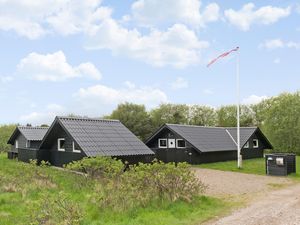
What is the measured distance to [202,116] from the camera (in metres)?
65.1

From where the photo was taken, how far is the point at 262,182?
19.7m

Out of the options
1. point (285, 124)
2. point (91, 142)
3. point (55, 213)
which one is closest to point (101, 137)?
point (91, 142)

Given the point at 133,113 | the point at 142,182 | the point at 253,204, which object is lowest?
the point at 253,204

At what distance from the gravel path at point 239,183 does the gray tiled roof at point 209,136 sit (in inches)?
339

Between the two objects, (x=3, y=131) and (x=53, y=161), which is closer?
(x=53, y=161)

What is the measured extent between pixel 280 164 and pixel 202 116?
42.6m

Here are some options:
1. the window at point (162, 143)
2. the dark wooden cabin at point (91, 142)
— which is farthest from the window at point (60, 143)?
the window at point (162, 143)

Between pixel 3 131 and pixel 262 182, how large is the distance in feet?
145

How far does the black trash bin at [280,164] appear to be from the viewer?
2253cm

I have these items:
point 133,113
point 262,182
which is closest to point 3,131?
point 133,113

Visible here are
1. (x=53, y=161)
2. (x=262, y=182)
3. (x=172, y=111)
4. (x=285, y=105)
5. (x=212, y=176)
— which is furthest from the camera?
(x=172, y=111)

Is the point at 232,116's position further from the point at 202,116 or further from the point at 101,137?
the point at 101,137

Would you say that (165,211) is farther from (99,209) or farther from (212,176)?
(212,176)

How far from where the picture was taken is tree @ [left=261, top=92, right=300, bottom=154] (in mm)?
44812
